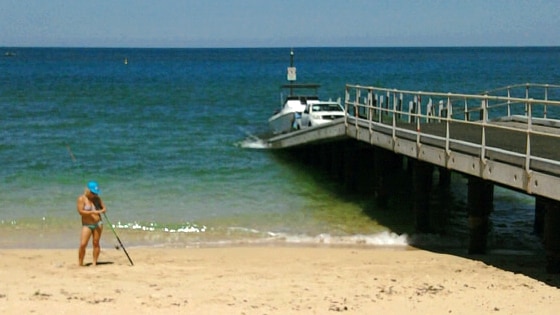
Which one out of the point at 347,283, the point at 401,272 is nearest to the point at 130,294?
the point at 347,283

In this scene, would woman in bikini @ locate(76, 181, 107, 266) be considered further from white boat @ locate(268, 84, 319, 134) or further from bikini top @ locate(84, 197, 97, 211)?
white boat @ locate(268, 84, 319, 134)

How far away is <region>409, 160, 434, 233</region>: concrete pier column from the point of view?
17469 mm

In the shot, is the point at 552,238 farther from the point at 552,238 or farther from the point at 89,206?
the point at 89,206

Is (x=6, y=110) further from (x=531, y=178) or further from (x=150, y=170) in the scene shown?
(x=531, y=178)

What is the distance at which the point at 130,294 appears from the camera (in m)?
11.7

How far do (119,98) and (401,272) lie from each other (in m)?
48.9

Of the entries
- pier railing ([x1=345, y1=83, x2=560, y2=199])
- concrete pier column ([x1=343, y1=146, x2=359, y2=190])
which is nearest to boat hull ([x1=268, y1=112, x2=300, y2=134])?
concrete pier column ([x1=343, y1=146, x2=359, y2=190])

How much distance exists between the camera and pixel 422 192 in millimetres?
17594

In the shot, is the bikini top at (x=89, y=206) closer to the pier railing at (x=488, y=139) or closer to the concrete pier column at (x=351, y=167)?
the pier railing at (x=488, y=139)

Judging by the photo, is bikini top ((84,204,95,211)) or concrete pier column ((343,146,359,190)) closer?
bikini top ((84,204,95,211))

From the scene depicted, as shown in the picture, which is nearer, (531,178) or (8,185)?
(531,178)

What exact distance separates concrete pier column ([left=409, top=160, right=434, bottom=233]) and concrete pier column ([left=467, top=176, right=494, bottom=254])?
216 centimetres

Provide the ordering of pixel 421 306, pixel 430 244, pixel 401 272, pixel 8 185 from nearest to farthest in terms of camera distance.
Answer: pixel 421 306 < pixel 401 272 < pixel 430 244 < pixel 8 185

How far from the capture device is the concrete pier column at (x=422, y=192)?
57.3 feet
